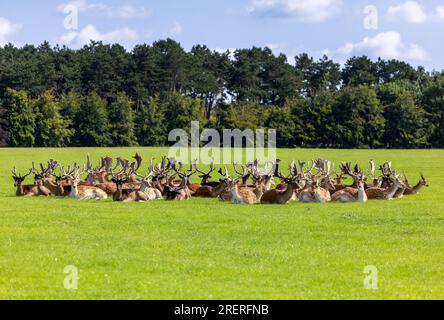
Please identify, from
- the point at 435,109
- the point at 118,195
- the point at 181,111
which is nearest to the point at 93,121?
the point at 181,111

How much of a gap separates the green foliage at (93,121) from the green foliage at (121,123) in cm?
62

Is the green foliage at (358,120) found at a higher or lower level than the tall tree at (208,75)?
lower

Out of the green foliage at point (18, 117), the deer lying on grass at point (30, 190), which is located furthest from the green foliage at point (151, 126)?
the deer lying on grass at point (30, 190)

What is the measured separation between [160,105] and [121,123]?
4.15 meters

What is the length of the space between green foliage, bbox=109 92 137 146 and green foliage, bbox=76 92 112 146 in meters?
0.62

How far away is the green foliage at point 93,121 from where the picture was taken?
6300 centimetres

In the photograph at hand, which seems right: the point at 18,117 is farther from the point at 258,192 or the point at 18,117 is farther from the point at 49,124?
the point at 258,192

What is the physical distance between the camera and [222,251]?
9.88 metres

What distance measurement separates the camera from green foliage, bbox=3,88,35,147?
61312 mm

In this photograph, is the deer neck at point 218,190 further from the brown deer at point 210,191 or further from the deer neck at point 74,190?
the deer neck at point 74,190

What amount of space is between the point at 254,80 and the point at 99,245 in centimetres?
6515

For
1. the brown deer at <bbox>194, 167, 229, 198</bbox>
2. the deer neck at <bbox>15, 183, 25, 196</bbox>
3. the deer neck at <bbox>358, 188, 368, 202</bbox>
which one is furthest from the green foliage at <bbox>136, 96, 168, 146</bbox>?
the deer neck at <bbox>358, 188, 368, 202</bbox>

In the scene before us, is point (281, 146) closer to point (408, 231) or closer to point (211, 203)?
point (211, 203)
